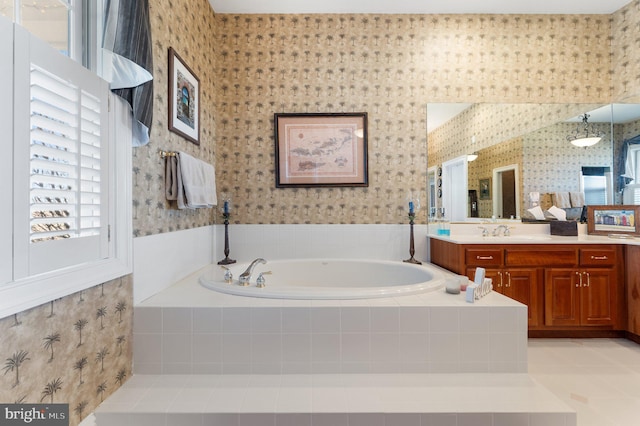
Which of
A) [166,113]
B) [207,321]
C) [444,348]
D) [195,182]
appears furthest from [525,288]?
[166,113]

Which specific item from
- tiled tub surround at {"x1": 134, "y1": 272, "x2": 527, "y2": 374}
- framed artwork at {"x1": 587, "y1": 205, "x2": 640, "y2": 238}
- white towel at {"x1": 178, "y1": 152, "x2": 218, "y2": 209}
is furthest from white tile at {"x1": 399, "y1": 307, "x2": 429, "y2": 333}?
framed artwork at {"x1": 587, "y1": 205, "x2": 640, "y2": 238}

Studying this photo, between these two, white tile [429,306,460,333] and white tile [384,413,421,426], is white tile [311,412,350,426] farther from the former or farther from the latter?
white tile [429,306,460,333]

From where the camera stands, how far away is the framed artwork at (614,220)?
9.25 ft

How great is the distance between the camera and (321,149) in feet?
10.3

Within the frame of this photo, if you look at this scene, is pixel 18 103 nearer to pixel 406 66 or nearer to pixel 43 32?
pixel 43 32

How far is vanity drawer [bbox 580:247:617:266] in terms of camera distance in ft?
8.53

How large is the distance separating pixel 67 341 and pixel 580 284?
3363 millimetres

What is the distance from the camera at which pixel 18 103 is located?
1.10 meters

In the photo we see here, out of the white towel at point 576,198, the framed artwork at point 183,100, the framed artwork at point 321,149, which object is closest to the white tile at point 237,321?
the framed artwork at point 183,100

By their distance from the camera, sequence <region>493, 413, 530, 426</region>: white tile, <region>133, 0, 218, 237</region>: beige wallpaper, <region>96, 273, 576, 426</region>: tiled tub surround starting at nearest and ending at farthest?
<region>493, 413, 530, 426</region>: white tile → <region>96, 273, 576, 426</region>: tiled tub surround → <region>133, 0, 218, 237</region>: beige wallpaper

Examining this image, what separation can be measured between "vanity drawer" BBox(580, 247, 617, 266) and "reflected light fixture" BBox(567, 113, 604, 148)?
109 cm

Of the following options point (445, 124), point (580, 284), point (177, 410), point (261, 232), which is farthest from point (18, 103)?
point (580, 284)

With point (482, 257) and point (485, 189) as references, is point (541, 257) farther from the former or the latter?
point (485, 189)

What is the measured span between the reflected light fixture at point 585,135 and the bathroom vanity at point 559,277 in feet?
3.49
